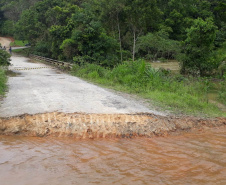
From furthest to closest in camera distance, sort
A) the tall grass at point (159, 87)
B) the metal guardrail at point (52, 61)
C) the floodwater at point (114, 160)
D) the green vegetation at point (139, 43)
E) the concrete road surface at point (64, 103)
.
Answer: the metal guardrail at point (52, 61)
the green vegetation at point (139, 43)
the tall grass at point (159, 87)
the concrete road surface at point (64, 103)
the floodwater at point (114, 160)

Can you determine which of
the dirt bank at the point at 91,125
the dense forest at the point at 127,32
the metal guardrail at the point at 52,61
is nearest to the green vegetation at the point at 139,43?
the dense forest at the point at 127,32

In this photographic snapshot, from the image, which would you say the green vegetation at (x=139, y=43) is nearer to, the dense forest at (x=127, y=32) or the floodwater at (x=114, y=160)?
the dense forest at (x=127, y=32)

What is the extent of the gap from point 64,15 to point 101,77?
51.4ft

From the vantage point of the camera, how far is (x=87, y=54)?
74.4 ft

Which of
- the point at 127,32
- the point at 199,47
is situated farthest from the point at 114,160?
the point at 127,32

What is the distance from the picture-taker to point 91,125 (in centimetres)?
713

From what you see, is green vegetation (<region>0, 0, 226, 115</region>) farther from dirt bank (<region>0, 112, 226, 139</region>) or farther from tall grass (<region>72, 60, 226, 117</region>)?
dirt bank (<region>0, 112, 226, 139</region>)

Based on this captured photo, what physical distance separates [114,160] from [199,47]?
53.6 feet

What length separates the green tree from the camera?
736 inches

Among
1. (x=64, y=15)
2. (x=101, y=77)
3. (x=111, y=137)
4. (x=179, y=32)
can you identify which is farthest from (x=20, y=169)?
(x=179, y=32)

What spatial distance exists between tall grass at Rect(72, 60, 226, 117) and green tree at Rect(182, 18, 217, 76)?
429 centimetres

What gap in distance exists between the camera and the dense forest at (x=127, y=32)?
19.6 meters

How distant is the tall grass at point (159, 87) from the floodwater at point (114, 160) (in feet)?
8.16

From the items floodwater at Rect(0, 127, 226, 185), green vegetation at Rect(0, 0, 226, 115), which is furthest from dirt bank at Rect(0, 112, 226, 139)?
green vegetation at Rect(0, 0, 226, 115)
